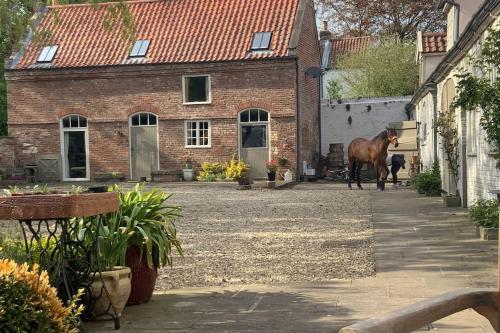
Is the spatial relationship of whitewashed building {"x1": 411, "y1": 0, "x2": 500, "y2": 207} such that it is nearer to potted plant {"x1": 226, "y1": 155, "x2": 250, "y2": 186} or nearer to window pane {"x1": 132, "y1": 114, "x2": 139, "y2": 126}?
potted plant {"x1": 226, "y1": 155, "x2": 250, "y2": 186}

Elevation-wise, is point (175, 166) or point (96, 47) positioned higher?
point (96, 47)

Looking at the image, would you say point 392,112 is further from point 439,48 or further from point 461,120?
point 461,120

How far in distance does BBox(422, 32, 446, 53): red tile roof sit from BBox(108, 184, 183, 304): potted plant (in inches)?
797

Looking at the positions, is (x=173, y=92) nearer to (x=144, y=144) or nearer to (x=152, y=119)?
(x=152, y=119)

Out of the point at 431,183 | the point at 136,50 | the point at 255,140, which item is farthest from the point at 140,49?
the point at 431,183

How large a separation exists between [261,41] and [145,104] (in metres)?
5.54

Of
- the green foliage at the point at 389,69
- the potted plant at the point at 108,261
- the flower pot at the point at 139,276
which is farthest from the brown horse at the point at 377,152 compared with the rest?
the potted plant at the point at 108,261

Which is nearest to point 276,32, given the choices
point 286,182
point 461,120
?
point 286,182

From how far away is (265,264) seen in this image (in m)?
8.64

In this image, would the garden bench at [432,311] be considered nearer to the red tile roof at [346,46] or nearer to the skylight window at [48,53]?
the skylight window at [48,53]

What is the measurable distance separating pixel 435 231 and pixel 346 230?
1574mm

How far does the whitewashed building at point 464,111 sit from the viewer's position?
11.7m

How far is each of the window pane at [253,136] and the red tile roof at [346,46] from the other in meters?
13.9

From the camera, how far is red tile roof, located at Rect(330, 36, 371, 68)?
134 ft
